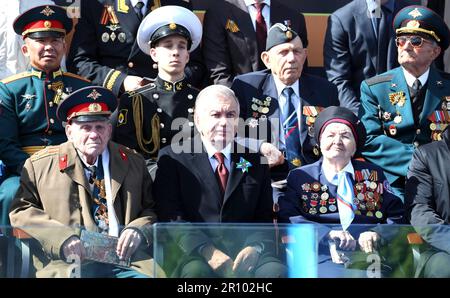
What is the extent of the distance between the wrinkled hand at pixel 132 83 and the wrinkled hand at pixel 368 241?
2079 mm

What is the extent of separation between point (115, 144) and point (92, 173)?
240 millimetres

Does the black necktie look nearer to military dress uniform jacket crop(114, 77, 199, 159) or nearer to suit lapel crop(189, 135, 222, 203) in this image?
military dress uniform jacket crop(114, 77, 199, 159)

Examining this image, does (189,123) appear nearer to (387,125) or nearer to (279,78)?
(279,78)

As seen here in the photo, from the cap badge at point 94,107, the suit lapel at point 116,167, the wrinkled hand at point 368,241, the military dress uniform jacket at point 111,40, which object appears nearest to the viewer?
the wrinkled hand at point 368,241

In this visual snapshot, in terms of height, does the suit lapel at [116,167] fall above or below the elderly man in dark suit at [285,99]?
below

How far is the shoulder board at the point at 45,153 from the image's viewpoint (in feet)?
20.8

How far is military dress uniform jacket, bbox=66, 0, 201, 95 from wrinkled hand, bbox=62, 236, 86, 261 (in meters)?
2.07

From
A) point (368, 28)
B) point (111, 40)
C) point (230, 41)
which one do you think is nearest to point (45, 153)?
point (111, 40)

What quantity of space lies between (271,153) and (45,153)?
139 cm

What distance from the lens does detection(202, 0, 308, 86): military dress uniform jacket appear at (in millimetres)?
7742

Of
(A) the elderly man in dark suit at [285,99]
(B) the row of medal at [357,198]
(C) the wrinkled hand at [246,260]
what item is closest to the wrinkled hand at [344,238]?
(C) the wrinkled hand at [246,260]

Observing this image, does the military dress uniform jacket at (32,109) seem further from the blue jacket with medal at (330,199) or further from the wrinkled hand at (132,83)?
the blue jacket with medal at (330,199)

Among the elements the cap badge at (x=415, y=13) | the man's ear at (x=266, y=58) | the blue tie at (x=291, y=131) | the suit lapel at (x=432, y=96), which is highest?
the cap badge at (x=415, y=13)

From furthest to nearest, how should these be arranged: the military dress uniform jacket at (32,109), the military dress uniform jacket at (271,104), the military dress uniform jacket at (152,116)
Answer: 1. the military dress uniform jacket at (271,104)
2. the military dress uniform jacket at (152,116)
3. the military dress uniform jacket at (32,109)
